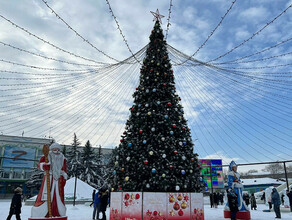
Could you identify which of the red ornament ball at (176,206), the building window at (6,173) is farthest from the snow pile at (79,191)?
the building window at (6,173)

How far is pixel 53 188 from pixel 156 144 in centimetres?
360

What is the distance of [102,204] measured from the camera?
945cm

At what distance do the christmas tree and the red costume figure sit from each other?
6.83 ft

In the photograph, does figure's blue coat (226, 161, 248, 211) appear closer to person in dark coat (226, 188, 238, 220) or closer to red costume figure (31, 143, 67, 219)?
person in dark coat (226, 188, 238, 220)

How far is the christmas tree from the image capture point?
25.8 ft

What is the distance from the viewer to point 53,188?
22.7ft

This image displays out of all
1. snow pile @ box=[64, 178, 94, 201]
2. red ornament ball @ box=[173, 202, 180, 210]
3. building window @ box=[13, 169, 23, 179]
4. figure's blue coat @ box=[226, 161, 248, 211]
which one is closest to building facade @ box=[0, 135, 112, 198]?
building window @ box=[13, 169, 23, 179]

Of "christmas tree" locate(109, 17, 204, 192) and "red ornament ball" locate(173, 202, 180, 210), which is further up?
"christmas tree" locate(109, 17, 204, 192)

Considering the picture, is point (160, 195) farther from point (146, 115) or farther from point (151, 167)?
Answer: point (146, 115)

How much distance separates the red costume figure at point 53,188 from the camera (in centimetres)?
652

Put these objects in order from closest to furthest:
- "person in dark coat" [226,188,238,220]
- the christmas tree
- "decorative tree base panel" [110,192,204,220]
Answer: "decorative tree base panel" [110,192,204,220], the christmas tree, "person in dark coat" [226,188,238,220]

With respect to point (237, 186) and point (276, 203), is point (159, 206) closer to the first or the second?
point (237, 186)

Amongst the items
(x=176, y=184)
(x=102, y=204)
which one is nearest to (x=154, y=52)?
(x=176, y=184)

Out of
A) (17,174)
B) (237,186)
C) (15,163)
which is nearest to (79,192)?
(237,186)
